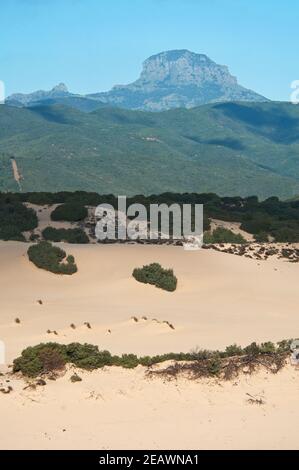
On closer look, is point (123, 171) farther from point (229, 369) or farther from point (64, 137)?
point (229, 369)

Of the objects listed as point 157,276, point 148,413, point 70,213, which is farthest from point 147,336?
point 70,213

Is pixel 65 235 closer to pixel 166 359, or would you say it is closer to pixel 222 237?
pixel 222 237

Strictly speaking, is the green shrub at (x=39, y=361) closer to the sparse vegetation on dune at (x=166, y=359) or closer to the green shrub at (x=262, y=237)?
the sparse vegetation on dune at (x=166, y=359)

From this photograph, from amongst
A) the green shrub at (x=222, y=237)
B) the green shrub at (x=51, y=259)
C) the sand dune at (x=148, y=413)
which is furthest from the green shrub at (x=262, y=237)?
the sand dune at (x=148, y=413)

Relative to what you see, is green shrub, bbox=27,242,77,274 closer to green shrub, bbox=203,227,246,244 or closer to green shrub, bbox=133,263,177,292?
green shrub, bbox=133,263,177,292

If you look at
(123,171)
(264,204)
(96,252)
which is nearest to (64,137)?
(123,171)

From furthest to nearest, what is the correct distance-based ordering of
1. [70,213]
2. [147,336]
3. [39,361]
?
[70,213] → [147,336] → [39,361]
